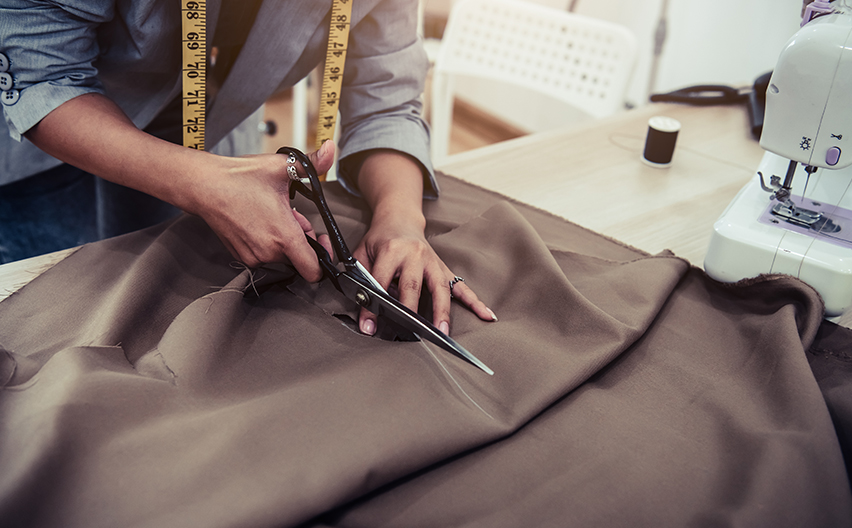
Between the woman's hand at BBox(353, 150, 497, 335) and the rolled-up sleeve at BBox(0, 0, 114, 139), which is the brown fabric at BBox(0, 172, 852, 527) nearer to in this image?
the woman's hand at BBox(353, 150, 497, 335)

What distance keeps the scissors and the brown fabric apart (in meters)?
0.02

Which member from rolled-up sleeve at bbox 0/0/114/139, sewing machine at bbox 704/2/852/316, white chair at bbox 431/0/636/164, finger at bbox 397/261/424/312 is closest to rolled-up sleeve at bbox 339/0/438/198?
finger at bbox 397/261/424/312

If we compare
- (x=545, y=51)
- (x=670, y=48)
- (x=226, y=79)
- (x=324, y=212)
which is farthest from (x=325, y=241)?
(x=670, y=48)

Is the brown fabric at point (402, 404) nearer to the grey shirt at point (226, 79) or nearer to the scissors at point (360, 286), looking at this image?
the scissors at point (360, 286)

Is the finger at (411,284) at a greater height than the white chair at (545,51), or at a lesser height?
lesser

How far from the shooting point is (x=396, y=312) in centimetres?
83

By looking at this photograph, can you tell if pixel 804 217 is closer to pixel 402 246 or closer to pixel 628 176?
pixel 628 176

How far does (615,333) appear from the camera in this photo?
86 cm

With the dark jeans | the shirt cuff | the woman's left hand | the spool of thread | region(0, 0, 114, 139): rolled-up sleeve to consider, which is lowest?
the dark jeans

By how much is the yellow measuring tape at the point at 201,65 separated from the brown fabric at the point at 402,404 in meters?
0.28

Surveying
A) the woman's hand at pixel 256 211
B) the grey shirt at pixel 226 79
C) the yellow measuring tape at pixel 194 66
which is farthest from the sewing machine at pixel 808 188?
the yellow measuring tape at pixel 194 66

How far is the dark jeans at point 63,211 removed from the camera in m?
1.42

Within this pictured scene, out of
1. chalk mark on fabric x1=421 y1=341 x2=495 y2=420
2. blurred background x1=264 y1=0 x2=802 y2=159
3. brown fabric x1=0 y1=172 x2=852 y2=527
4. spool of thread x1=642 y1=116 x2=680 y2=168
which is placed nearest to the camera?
brown fabric x1=0 y1=172 x2=852 y2=527

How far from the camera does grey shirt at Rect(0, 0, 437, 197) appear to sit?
0.98 meters
